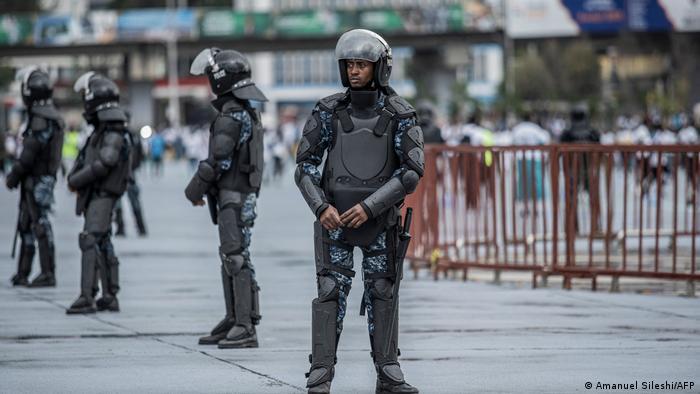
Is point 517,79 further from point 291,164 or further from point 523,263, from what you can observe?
point 523,263

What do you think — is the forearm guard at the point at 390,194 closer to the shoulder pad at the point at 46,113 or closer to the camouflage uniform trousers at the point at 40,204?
the shoulder pad at the point at 46,113

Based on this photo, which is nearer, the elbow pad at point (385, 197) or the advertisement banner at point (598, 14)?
the elbow pad at point (385, 197)

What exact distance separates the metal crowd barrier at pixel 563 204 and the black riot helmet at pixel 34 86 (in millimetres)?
3580

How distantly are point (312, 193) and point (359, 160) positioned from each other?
269 mm

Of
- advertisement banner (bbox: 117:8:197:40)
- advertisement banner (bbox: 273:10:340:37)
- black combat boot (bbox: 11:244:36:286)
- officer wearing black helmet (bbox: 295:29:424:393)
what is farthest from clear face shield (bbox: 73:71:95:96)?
advertisement banner (bbox: 117:8:197:40)

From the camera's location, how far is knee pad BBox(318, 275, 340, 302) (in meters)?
7.92

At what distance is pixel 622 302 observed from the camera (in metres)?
12.5

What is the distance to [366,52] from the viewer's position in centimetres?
780

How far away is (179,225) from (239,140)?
13.9 meters

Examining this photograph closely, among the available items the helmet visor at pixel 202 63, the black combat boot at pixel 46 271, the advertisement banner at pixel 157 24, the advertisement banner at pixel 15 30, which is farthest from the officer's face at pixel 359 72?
the advertisement banner at pixel 157 24

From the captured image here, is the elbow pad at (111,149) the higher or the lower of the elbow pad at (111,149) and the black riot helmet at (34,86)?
the lower

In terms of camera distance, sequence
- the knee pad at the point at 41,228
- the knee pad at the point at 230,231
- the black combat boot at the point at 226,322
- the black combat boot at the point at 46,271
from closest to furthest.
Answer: the knee pad at the point at 230,231 < the black combat boot at the point at 226,322 < the knee pad at the point at 41,228 < the black combat boot at the point at 46,271

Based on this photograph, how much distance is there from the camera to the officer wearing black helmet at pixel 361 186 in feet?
25.7

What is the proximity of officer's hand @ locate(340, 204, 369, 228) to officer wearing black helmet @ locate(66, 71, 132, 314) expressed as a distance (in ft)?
14.4
